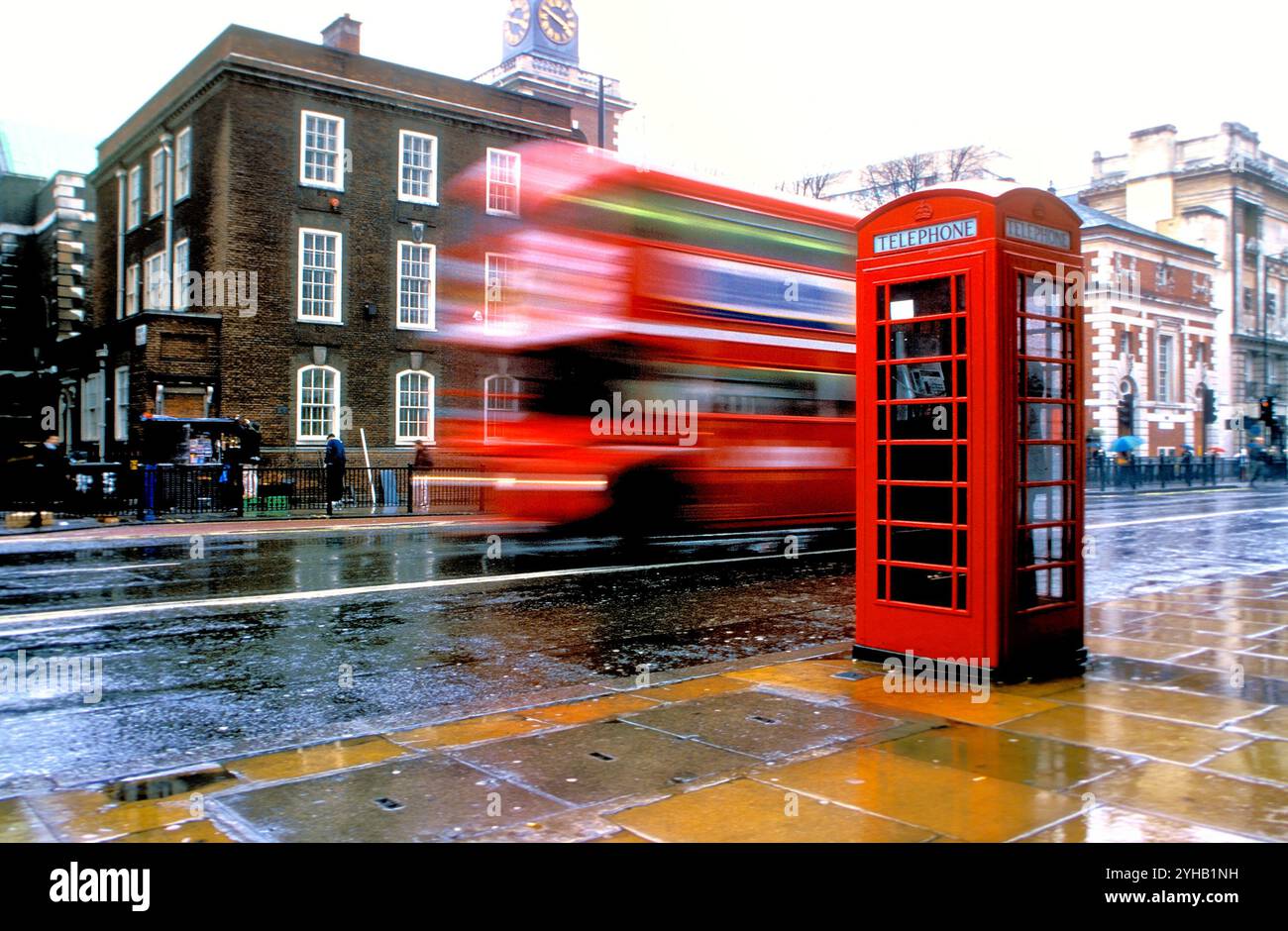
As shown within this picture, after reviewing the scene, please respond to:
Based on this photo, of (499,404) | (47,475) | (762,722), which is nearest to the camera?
(762,722)

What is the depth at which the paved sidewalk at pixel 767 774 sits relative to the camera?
3.27m

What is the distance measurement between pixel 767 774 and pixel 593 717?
1172 millimetres

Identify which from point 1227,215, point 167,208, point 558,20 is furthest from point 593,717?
point 558,20

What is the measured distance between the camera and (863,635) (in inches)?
232

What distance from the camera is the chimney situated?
3012cm

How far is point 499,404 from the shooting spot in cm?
1186

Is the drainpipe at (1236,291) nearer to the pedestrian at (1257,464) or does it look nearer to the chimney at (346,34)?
the pedestrian at (1257,464)

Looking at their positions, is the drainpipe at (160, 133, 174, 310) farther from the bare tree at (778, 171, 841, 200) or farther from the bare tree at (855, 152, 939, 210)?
the bare tree at (778, 171, 841, 200)

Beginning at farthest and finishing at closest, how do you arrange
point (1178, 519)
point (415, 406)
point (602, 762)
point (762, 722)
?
point (415, 406) < point (1178, 519) < point (762, 722) < point (602, 762)

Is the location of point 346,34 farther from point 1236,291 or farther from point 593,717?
point 1236,291

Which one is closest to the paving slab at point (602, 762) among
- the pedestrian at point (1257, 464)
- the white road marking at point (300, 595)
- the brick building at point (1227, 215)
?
the white road marking at point (300, 595)

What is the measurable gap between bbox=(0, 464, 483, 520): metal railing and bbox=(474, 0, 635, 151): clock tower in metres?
44.2

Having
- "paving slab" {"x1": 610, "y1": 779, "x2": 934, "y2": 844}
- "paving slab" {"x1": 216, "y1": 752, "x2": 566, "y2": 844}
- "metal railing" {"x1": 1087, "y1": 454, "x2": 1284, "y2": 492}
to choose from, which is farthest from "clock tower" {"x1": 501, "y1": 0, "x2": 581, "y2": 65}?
"paving slab" {"x1": 610, "y1": 779, "x2": 934, "y2": 844}
